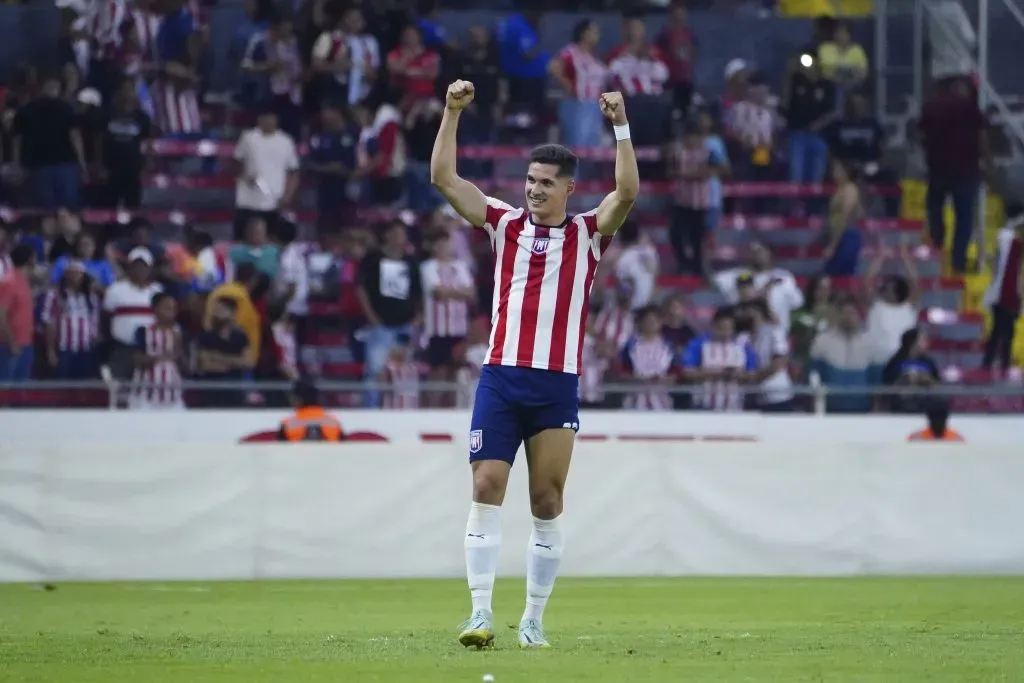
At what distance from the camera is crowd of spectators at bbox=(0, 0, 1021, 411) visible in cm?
1958

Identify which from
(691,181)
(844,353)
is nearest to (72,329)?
(691,181)

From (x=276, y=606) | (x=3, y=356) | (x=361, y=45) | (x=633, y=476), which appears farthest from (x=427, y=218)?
(x=276, y=606)

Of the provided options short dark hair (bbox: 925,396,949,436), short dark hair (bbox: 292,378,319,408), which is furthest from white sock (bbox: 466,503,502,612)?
short dark hair (bbox: 925,396,949,436)

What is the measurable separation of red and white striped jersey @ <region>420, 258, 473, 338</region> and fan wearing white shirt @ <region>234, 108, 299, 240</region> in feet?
8.34

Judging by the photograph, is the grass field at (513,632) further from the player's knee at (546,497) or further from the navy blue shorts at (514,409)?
the navy blue shorts at (514,409)

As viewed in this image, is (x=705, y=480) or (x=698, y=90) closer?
(x=705, y=480)

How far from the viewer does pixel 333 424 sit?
55.0ft

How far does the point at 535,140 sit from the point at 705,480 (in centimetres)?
893

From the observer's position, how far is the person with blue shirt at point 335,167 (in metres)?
22.3

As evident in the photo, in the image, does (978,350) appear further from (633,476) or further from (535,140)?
(633,476)

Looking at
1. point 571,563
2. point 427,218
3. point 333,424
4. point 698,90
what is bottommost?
point 571,563

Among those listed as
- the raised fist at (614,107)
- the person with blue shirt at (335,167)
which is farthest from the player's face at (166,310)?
the raised fist at (614,107)

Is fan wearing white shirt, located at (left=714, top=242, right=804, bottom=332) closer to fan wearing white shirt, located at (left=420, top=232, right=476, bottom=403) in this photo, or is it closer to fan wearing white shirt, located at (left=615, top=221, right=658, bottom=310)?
fan wearing white shirt, located at (left=615, top=221, right=658, bottom=310)

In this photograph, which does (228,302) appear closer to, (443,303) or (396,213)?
(443,303)
